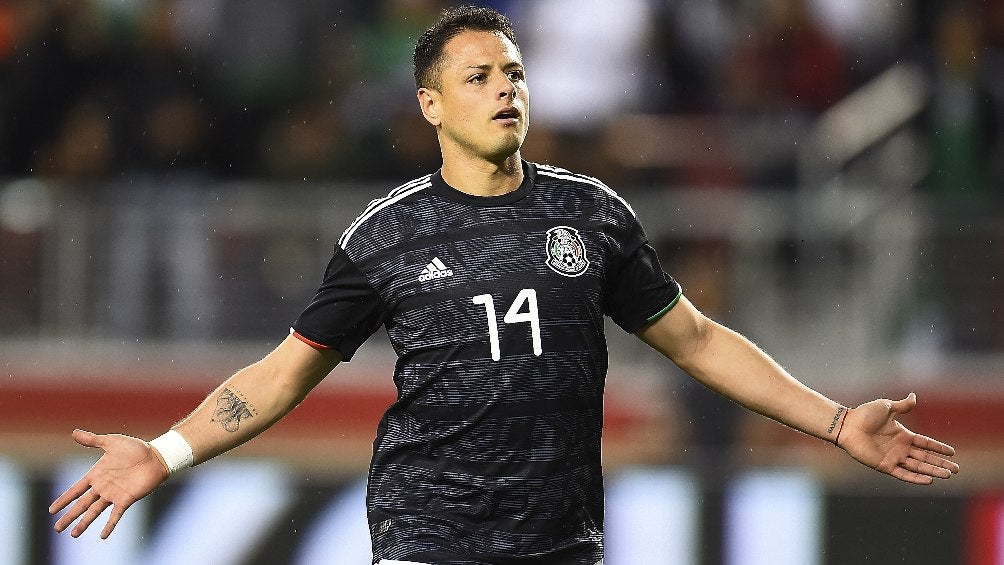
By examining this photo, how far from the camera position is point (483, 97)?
4953 millimetres

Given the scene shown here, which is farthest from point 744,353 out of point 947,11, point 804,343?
point 947,11

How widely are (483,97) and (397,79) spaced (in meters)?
6.21

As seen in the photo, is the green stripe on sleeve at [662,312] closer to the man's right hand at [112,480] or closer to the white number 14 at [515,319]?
the white number 14 at [515,319]

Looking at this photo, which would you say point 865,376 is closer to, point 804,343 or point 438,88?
point 804,343

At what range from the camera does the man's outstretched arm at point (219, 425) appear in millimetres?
4805

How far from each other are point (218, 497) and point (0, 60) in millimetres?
4533

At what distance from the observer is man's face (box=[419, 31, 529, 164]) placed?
4.93 m

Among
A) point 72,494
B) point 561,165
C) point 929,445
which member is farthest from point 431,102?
point 561,165

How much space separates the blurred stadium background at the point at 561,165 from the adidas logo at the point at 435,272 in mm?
2672

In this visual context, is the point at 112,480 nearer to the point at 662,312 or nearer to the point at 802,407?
the point at 662,312

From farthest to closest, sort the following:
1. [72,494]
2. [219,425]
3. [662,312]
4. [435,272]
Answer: [662,312], [219,425], [435,272], [72,494]

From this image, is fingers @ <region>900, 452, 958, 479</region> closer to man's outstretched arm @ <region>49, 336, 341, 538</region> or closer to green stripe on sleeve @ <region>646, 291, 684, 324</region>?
green stripe on sleeve @ <region>646, 291, 684, 324</region>

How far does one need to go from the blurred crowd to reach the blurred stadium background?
2 cm

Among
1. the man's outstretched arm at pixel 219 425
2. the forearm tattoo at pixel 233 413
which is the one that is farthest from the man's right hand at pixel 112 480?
the forearm tattoo at pixel 233 413
